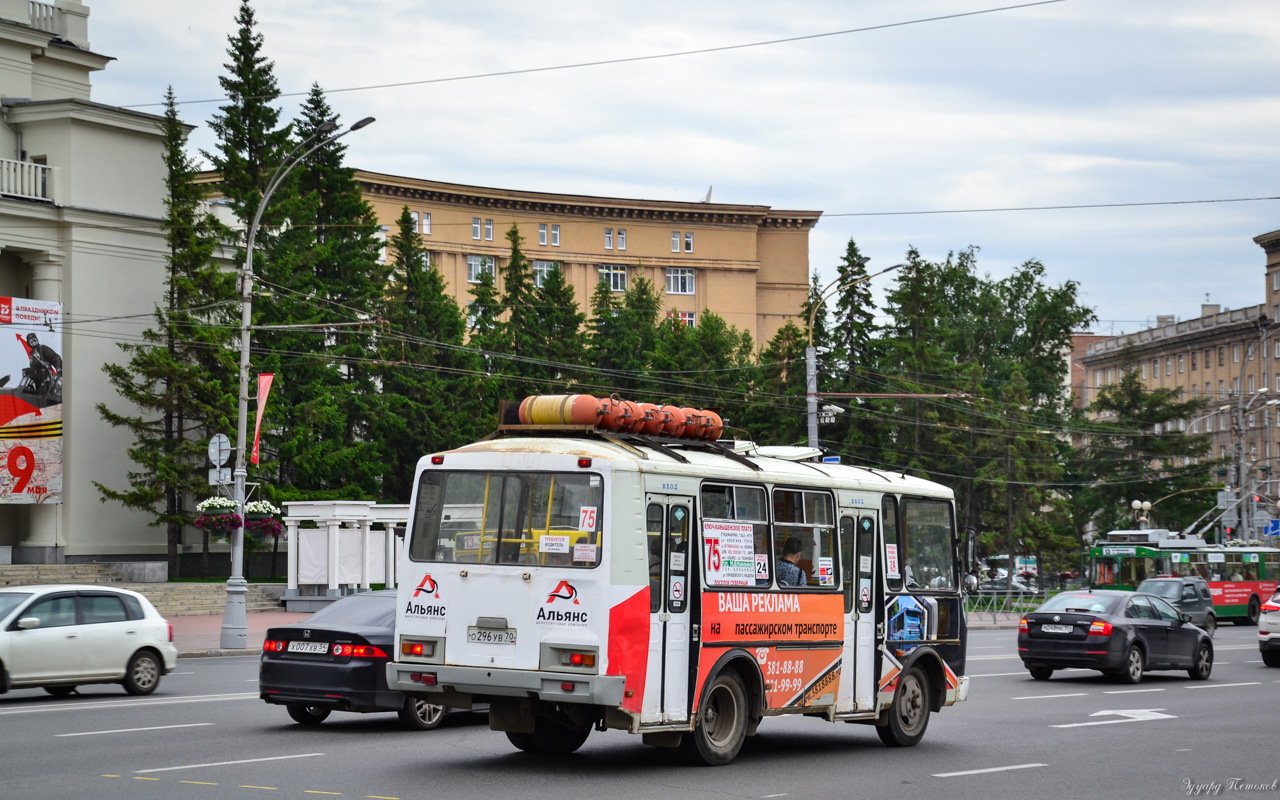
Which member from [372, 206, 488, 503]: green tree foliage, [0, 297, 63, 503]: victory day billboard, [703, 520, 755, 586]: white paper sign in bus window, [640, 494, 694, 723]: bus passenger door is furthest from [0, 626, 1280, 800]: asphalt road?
[372, 206, 488, 503]: green tree foliage

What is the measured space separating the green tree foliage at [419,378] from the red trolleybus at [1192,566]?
87.9 ft

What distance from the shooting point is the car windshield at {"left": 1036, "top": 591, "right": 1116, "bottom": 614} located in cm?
2388

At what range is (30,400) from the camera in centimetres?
4466

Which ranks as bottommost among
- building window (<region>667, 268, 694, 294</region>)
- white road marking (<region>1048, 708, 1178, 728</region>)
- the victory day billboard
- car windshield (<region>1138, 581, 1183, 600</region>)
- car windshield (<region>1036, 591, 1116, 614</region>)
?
white road marking (<region>1048, 708, 1178, 728</region>)

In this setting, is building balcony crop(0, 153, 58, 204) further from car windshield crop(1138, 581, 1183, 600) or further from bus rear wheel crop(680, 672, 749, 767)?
bus rear wheel crop(680, 672, 749, 767)

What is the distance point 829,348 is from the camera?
231ft

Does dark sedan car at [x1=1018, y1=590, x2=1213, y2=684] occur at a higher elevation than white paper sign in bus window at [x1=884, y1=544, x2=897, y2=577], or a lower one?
lower

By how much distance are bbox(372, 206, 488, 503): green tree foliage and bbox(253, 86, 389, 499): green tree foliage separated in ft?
3.56

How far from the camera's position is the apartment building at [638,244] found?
9681cm

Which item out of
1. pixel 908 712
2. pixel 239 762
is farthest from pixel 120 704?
pixel 908 712

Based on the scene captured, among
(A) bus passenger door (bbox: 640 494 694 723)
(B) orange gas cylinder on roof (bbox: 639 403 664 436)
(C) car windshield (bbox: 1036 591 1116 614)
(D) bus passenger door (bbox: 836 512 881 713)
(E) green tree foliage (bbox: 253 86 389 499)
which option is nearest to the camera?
(A) bus passenger door (bbox: 640 494 694 723)

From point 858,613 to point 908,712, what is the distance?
60.0 inches

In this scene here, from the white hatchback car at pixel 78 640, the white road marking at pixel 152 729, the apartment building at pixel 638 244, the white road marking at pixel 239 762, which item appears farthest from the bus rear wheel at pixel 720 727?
the apartment building at pixel 638 244

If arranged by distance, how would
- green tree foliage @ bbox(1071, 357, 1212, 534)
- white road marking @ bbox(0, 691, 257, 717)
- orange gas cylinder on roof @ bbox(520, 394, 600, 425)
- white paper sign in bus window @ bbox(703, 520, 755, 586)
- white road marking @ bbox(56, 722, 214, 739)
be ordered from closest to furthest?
orange gas cylinder on roof @ bbox(520, 394, 600, 425)
white paper sign in bus window @ bbox(703, 520, 755, 586)
white road marking @ bbox(56, 722, 214, 739)
white road marking @ bbox(0, 691, 257, 717)
green tree foliage @ bbox(1071, 357, 1212, 534)
